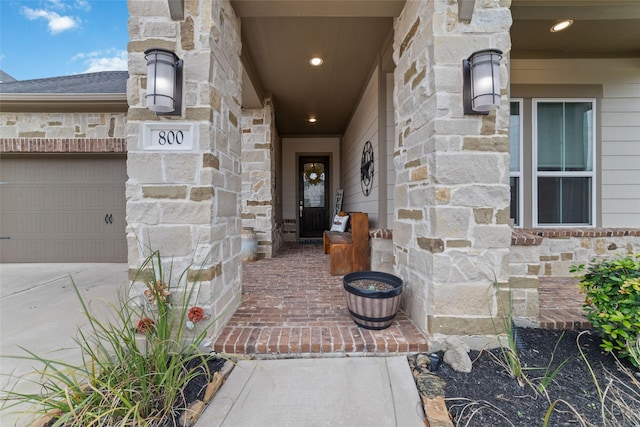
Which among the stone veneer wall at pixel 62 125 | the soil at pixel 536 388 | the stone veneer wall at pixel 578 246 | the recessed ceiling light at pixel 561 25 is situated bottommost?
the soil at pixel 536 388

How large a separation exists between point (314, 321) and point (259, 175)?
312 cm

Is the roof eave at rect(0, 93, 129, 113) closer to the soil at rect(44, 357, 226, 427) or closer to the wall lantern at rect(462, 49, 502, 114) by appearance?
the soil at rect(44, 357, 226, 427)

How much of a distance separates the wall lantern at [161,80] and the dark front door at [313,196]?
5.49 meters

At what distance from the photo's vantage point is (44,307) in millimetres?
2697

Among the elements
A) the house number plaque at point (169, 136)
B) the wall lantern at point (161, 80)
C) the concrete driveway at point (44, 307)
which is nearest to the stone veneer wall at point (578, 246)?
the house number plaque at point (169, 136)

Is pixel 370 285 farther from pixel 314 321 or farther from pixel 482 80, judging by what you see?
pixel 482 80

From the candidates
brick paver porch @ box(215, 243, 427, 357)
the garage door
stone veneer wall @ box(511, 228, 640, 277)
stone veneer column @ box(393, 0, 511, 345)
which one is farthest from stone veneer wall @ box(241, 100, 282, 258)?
stone veneer wall @ box(511, 228, 640, 277)

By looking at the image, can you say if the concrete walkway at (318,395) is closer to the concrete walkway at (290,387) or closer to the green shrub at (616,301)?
the concrete walkway at (290,387)

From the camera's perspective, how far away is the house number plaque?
186cm

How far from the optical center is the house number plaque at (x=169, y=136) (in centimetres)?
186

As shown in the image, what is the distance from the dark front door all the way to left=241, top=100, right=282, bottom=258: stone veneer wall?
8.44 ft

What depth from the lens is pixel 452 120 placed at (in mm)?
1833

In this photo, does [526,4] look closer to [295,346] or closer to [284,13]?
[284,13]

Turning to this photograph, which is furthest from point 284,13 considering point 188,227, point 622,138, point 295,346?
point 622,138
